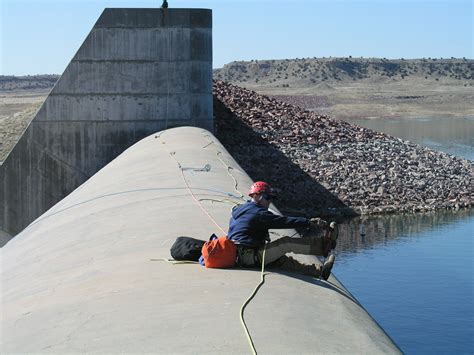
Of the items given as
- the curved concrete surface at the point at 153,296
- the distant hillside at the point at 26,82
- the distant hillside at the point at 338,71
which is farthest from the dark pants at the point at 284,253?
the distant hillside at the point at 26,82

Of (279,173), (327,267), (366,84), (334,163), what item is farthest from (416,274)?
(366,84)

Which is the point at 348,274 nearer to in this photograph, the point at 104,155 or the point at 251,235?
the point at 104,155

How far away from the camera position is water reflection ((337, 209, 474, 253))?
947 inches

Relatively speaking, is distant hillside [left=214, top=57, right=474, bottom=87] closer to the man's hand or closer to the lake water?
the lake water

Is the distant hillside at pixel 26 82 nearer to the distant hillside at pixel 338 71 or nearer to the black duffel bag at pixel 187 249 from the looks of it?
the distant hillside at pixel 338 71

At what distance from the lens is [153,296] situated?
6.64 m

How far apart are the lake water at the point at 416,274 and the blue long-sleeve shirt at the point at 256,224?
26.3ft

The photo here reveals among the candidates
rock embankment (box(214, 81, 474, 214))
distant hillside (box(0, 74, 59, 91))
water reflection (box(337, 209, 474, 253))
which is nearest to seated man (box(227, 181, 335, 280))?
water reflection (box(337, 209, 474, 253))

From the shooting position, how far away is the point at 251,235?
24.8 ft

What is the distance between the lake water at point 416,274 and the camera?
15969mm

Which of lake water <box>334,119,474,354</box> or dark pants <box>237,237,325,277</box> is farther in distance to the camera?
lake water <box>334,119,474,354</box>

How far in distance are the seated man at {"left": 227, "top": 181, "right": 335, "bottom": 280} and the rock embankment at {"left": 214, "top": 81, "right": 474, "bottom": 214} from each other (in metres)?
19.2

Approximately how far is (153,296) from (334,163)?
2441 cm

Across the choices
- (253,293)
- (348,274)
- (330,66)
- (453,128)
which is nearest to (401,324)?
(348,274)
